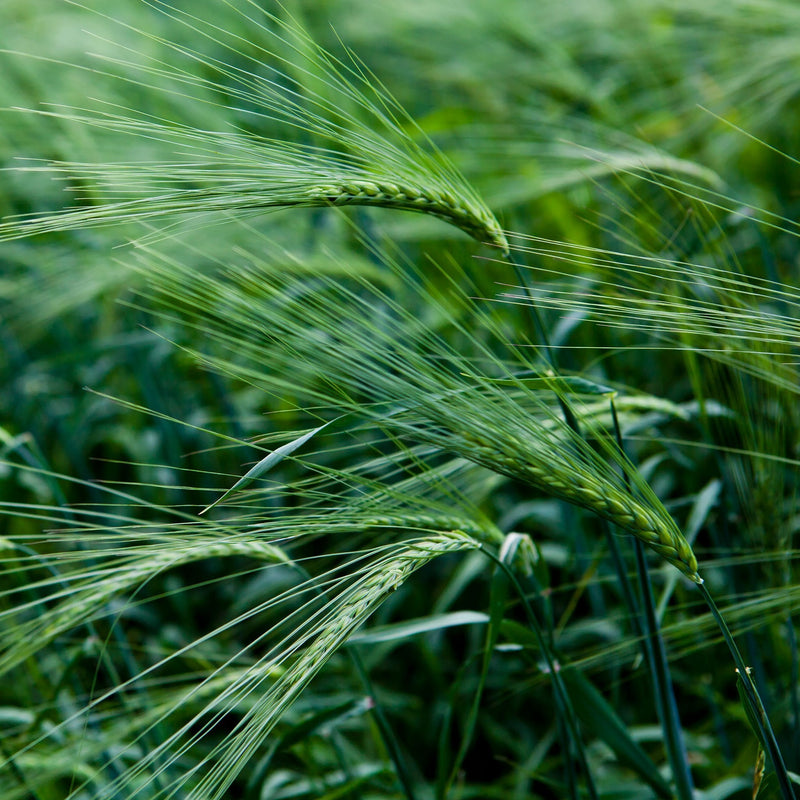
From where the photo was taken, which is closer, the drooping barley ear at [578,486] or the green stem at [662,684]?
the drooping barley ear at [578,486]

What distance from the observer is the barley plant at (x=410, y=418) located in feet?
2.08

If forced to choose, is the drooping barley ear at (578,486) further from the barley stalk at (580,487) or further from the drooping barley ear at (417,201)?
the drooping barley ear at (417,201)

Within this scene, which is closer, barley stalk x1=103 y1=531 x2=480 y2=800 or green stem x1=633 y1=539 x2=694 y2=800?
barley stalk x1=103 y1=531 x2=480 y2=800

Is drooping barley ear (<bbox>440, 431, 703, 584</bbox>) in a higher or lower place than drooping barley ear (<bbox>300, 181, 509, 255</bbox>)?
lower

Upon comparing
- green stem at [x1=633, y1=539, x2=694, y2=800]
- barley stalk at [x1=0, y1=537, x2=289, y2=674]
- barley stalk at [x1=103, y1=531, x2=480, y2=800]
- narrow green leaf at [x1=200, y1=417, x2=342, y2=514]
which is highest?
narrow green leaf at [x1=200, y1=417, x2=342, y2=514]

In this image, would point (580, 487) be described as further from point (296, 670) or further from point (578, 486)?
point (296, 670)

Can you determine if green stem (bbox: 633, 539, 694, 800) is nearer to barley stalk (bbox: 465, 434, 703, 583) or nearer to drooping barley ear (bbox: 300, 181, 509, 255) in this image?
barley stalk (bbox: 465, 434, 703, 583)

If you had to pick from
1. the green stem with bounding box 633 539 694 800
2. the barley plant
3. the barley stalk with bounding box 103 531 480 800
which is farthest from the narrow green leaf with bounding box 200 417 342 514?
the green stem with bounding box 633 539 694 800

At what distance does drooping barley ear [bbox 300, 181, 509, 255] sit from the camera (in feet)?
2.14

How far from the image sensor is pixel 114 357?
75.3 inches

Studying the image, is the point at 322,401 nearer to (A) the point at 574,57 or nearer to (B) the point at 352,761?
(B) the point at 352,761

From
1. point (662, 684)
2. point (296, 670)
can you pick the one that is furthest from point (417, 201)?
point (662, 684)

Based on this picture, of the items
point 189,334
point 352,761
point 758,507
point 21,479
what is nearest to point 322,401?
point 758,507

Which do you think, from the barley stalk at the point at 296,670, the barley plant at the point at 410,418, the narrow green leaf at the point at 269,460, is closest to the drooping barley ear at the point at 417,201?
the barley plant at the point at 410,418
